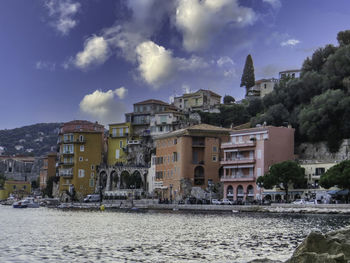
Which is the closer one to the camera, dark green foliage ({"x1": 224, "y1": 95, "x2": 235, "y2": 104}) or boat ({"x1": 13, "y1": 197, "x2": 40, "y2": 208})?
boat ({"x1": 13, "y1": 197, "x2": 40, "y2": 208})

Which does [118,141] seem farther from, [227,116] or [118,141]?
[227,116]

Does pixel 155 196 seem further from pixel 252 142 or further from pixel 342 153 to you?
pixel 342 153

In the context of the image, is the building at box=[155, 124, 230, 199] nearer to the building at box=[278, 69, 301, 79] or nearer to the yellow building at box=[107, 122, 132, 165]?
the yellow building at box=[107, 122, 132, 165]

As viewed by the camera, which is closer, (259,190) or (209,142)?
(259,190)

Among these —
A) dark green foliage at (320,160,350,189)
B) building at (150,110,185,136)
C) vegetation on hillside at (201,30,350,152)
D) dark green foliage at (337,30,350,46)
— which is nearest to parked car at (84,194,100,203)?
building at (150,110,185,136)

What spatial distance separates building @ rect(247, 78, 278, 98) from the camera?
122 metres

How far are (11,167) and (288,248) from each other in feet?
575

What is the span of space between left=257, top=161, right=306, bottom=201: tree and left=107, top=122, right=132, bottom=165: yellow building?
47.9 meters

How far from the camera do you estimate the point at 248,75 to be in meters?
134

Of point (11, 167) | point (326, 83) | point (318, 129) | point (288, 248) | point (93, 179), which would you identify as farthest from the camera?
point (11, 167)

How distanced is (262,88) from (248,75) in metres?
10.1

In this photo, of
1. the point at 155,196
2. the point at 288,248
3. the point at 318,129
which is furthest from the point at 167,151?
the point at 288,248

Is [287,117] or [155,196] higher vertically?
[287,117]

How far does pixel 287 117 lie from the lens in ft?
281
